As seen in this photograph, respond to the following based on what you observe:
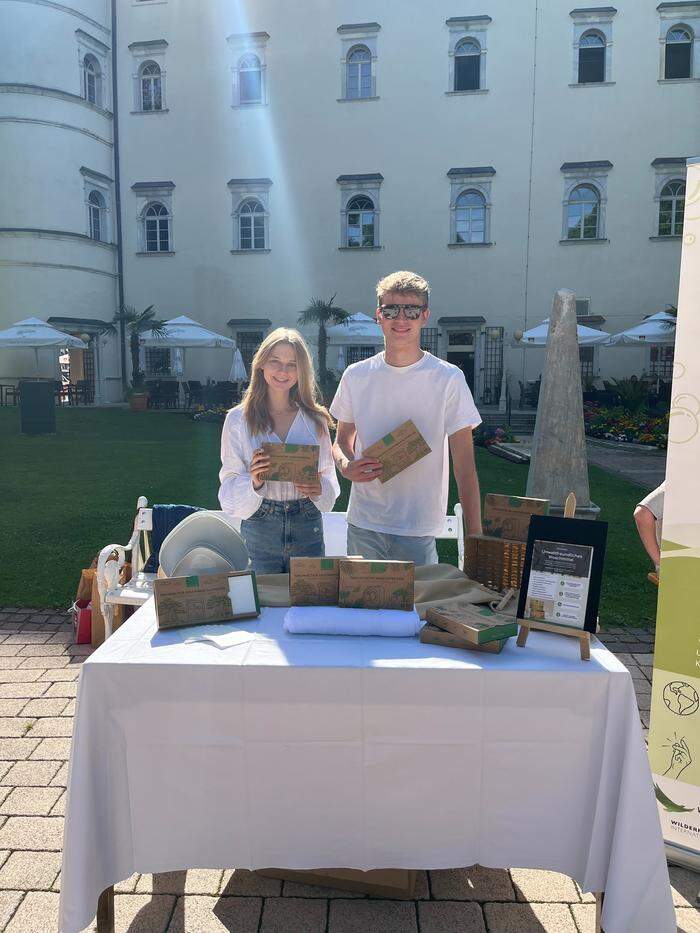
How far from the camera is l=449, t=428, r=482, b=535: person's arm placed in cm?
304

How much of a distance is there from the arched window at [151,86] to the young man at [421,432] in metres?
24.8

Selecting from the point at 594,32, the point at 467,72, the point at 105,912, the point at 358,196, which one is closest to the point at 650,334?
the point at 358,196

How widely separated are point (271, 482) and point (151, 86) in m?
25.4

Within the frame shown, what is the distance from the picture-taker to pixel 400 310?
2.85 meters

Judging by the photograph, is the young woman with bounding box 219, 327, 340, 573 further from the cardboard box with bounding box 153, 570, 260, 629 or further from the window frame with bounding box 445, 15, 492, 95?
the window frame with bounding box 445, 15, 492, 95

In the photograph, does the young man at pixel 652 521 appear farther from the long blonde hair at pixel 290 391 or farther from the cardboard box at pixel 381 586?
the long blonde hair at pixel 290 391

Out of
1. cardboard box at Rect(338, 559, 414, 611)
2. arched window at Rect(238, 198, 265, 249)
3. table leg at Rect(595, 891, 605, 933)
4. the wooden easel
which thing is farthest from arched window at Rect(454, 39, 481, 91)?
table leg at Rect(595, 891, 605, 933)

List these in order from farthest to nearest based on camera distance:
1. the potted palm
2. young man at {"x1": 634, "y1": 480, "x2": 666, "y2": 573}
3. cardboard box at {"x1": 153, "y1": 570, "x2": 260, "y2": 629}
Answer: the potted palm, young man at {"x1": 634, "y1": 480, "x2": 666, "y2": 573}, cardboard box at {"x1": 153, "y1": 570, "x2": 260, "y2": 629}

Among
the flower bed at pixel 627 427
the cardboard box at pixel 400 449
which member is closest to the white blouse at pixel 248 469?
the cardboard box at pixel 400 449

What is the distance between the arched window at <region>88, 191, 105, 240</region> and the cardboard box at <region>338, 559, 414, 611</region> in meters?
24.2

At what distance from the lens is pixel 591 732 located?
1.97 m

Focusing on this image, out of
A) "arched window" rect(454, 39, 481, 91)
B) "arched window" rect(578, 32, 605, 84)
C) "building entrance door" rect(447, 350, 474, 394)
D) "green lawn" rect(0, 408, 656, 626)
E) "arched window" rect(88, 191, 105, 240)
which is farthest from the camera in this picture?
"arched window" rect(88, 191, 105, 240)

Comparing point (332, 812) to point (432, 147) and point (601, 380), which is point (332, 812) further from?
point (432, 147)

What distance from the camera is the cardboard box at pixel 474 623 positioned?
6.64 feet
